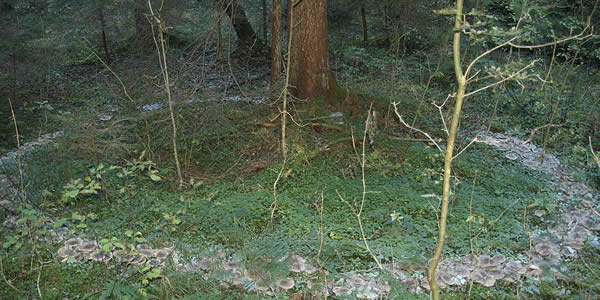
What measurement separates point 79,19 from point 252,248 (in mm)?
9500

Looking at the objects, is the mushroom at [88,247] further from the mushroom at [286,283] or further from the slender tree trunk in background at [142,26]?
the slender tree trunk in background at [142,26]

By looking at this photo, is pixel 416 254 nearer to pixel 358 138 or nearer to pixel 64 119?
pixel 358 138

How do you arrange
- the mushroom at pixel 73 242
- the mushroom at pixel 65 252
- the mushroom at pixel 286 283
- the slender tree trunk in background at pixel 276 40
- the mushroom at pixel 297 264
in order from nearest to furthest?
the mushroom at pixel 286 283, the mushroom at pixel 297 264, the mushroom at pixel 65 252, the mushroom at pixel 73 242, the slender tree trunk in background at pixel 276 40

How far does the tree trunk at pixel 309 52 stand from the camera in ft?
Result: 19.3

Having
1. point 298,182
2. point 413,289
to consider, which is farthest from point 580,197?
point 298,182

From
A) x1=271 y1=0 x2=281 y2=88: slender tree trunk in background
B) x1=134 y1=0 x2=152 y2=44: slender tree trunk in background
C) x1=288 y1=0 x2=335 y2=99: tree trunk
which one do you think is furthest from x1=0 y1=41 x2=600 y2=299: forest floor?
x1=134 y1=0 x2=152 y2=44: slender tree trunk in background

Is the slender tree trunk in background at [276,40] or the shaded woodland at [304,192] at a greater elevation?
the slender tree trunk in background at [276,40]

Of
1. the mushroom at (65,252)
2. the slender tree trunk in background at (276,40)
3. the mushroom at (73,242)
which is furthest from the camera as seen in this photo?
the slender tree trunk in background at (276,40)

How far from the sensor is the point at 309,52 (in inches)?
235

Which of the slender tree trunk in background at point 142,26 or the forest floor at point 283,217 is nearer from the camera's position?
the forest floor at point 283,217

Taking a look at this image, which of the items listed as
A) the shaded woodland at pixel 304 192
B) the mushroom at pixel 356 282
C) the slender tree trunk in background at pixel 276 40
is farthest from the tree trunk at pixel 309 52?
the mushroom at pixel 356 282

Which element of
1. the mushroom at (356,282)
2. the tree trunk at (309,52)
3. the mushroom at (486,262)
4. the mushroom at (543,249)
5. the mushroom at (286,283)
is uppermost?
the tree trunk at (309,52)

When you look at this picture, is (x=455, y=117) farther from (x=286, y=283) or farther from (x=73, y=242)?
(x=73, y=242)

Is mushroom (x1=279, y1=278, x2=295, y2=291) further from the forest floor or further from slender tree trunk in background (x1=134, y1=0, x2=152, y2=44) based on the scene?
slender tree trunk in background (x1=134, y1=0, x2=152, y2=44)
